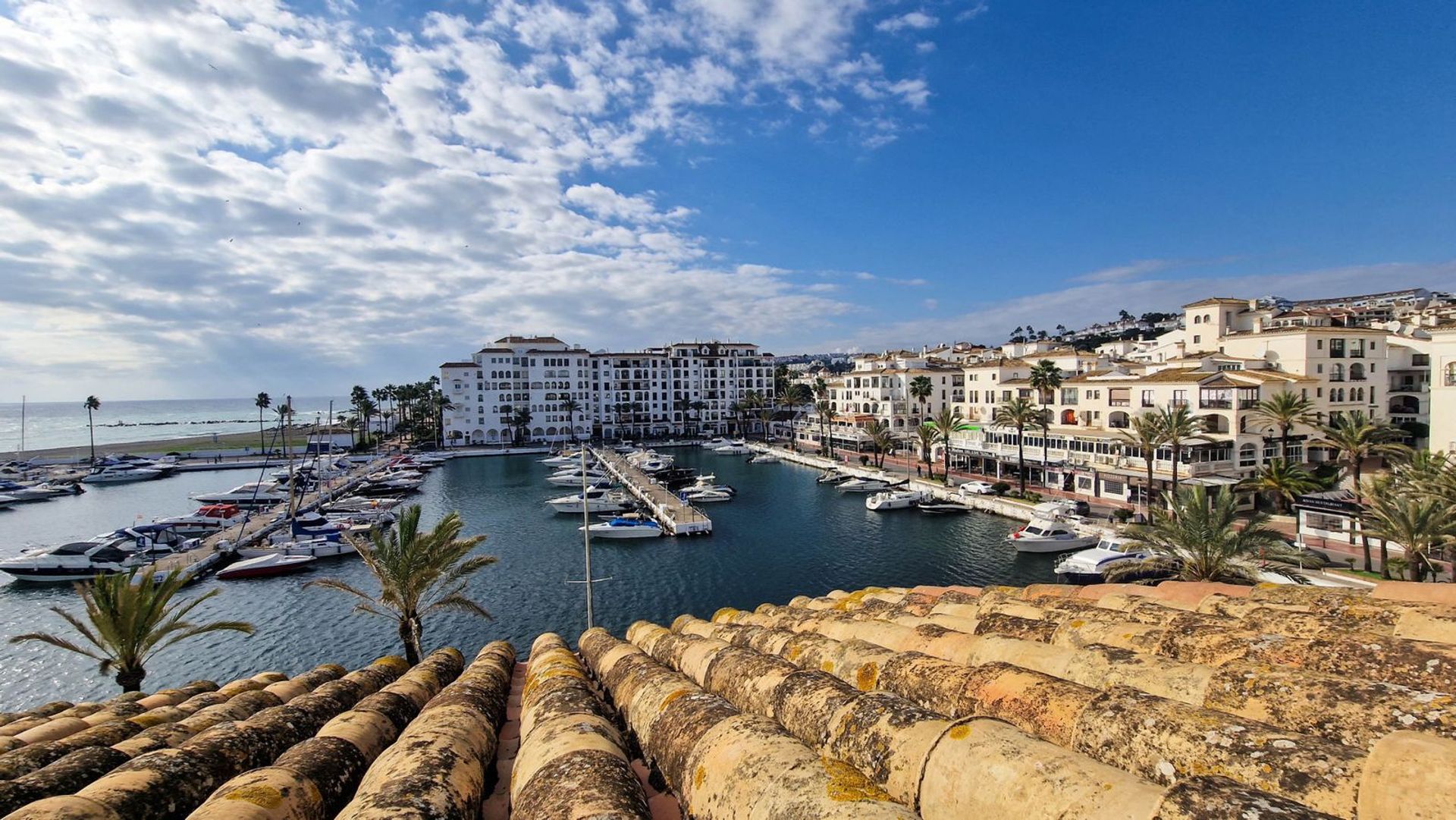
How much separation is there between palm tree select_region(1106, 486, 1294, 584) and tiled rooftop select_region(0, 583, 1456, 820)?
774 inches

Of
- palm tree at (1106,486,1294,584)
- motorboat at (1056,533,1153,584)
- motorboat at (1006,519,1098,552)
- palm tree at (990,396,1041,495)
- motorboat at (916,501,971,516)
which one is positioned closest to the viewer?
palm tree at (1106,486,1294,584)

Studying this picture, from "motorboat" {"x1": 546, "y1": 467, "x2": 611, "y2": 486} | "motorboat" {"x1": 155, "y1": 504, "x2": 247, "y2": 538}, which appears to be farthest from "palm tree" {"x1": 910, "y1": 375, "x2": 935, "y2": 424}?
"motorboat" {"x1": 155, "y1": 504, "x2": 247, "y2": 538}

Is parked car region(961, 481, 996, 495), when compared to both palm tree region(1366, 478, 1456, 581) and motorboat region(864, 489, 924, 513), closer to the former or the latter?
motorboat region(864, 489, 924, 513)

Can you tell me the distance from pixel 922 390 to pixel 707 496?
104 ft

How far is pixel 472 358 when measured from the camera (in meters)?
115

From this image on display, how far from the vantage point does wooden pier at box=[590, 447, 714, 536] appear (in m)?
48.5

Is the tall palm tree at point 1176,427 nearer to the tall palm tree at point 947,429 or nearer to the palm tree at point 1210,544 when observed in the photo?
the palm tree at point 1210,544

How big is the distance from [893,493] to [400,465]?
63.7 m

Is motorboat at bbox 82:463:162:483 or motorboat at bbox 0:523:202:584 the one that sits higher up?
motorboat at bbox 82:463:162:483

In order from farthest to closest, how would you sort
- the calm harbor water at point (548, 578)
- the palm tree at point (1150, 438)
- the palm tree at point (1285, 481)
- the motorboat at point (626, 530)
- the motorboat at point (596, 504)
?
the motorboat at point (596, 504), the motorboat at point (626, 530), the palm tree at point (1150, 438), the palm tree at point (1285, 481), the calm harbor water at point (548, 578)

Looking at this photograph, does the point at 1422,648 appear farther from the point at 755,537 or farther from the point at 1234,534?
the point at 755,537

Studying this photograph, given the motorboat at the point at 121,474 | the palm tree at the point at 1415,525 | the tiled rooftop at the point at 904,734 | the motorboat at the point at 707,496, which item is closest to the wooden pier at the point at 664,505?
the motorboat at the point at 707,496

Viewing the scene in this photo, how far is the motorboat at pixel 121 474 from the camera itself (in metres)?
80.8

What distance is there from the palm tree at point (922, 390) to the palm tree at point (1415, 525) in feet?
173
